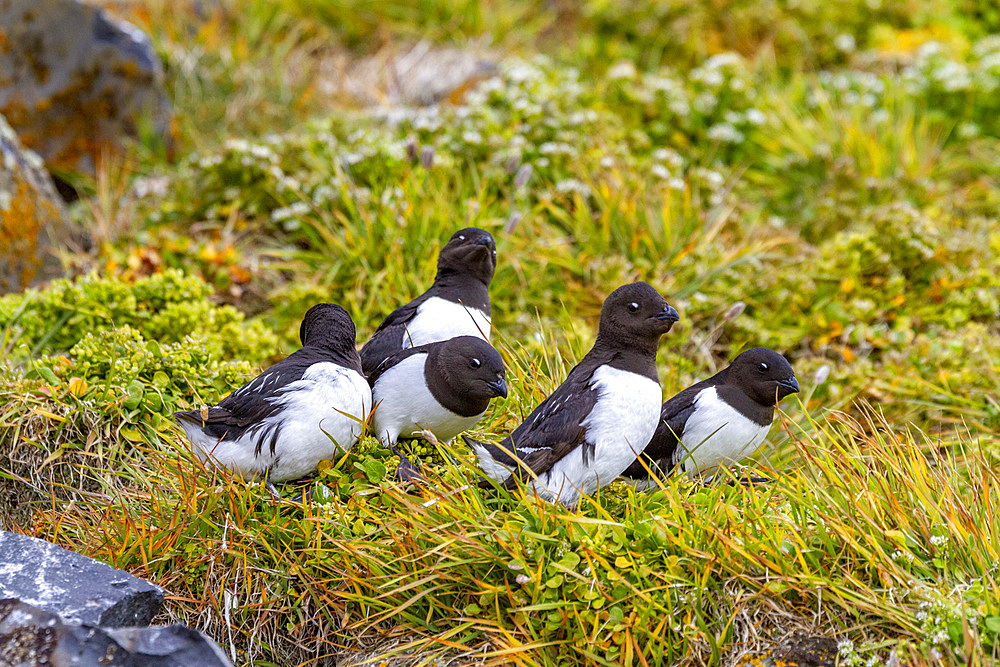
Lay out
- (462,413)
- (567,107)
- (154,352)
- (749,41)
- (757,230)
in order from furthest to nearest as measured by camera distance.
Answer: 1. (749,41)
2. (567,107)
3. (757,230)
4. (154,352)
5. (462,413)

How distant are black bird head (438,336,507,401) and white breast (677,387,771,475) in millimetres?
861

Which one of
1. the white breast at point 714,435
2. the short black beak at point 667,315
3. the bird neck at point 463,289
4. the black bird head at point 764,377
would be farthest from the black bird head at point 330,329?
the black bird head at point 764,377

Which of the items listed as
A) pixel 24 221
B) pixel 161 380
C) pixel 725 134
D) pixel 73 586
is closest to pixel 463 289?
pixel 161 380

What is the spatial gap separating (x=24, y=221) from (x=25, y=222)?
13mm

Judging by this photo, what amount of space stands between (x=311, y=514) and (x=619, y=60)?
7.63 metres

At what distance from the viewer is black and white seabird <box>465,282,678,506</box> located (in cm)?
339

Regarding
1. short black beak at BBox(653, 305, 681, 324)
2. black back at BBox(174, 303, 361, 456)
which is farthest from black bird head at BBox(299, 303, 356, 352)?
short black beak at BBox(653, 305, 681, 324)

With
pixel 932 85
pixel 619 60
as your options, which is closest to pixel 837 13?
pixel 932 85

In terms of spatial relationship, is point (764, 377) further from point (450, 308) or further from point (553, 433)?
point (450, 308)

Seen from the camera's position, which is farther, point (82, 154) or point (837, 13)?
point (837, 13)

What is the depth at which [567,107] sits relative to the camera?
7621 mm

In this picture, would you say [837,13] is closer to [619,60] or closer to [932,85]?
[932,85]

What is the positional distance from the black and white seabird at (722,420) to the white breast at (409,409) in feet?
2.61

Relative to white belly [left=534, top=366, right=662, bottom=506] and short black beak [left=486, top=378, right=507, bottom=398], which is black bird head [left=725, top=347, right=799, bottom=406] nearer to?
white belly [left=534, top=366, right=662, bottom=506]
